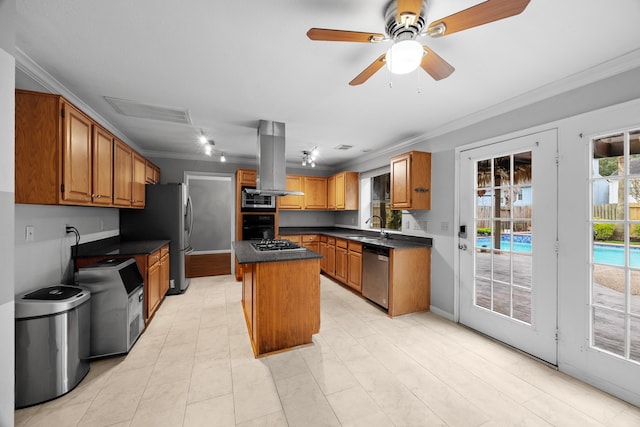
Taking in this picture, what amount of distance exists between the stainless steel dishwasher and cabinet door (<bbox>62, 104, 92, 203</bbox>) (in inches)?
→ 131

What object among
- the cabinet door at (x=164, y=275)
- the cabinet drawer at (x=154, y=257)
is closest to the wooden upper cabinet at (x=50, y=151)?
the cabinet drawer at (x=154, y=257)

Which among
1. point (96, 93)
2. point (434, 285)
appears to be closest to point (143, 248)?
point (96, 93)

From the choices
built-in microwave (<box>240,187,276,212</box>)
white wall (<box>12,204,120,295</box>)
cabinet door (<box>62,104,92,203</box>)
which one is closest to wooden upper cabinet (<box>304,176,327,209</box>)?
built-in microwave (<box>240,187,276,212</box>)

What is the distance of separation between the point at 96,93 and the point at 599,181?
15.1 ft

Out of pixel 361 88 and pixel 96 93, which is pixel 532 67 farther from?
pixel 96 93

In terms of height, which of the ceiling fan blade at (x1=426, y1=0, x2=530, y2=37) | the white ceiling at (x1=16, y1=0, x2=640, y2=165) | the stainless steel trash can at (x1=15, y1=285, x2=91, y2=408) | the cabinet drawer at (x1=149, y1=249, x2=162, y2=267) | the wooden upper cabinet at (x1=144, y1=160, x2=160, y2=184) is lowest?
the stainless steel trash can at (x1=15, y1=285, x2=91, y2=408)

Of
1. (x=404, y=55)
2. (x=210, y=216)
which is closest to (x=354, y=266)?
(x=404, y=55)

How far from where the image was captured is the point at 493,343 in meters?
2.65

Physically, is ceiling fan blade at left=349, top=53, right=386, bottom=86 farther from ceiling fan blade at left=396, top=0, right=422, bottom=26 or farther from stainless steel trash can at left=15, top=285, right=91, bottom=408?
stainless steel trash can at left=15, top=285, right=91, bottom=408

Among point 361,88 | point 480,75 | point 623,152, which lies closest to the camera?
point 623,152

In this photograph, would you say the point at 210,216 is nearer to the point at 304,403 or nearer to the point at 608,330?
the point at 304,403

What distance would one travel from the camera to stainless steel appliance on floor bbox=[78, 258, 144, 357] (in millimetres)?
2268

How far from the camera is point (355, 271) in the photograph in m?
4.18

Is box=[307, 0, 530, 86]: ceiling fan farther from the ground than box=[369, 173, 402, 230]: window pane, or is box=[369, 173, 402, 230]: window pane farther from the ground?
box=[307, 0, 530, 86]: ceiling fan
